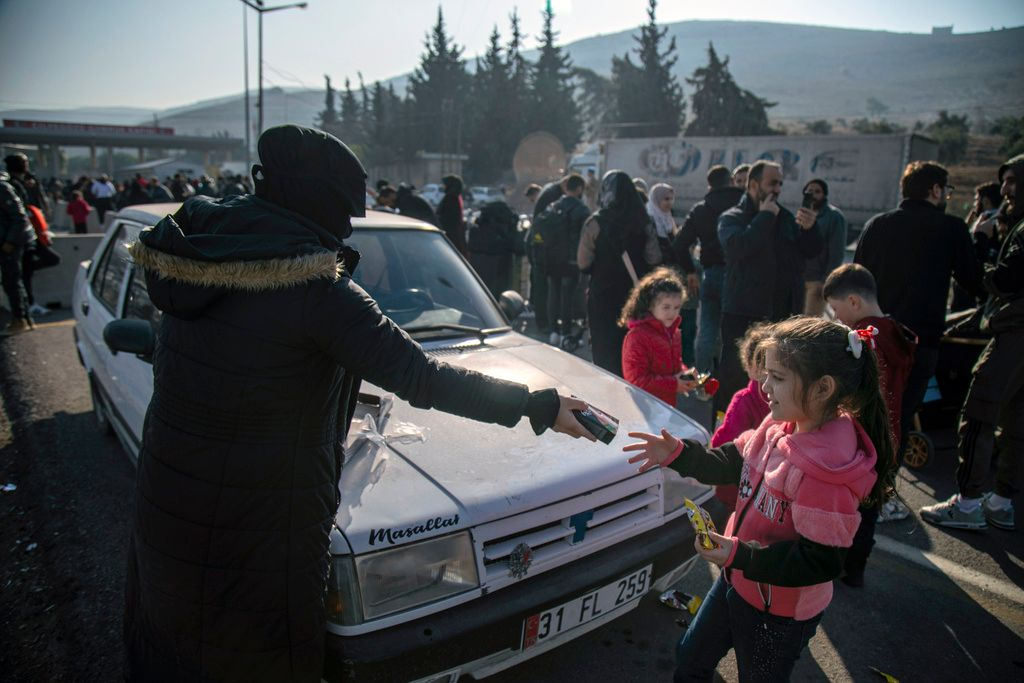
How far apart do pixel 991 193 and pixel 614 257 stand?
14.9 feet

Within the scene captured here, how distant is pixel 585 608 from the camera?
7.16 ft

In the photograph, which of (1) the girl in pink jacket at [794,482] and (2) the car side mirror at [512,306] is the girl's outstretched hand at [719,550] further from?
(2) the car side mirror at [512,306]

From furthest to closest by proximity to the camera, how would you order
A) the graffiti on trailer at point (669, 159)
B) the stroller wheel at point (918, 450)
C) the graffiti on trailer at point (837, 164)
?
the graffiti on trailer at point (669, 159), the graffiti on trailer at point (837, 164), the stroller wheel at point (918, 450)

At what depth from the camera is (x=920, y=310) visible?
3.81 m

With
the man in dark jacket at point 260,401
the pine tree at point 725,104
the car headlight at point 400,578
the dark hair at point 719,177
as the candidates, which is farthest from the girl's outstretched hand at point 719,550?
the pine tree at point 725,104

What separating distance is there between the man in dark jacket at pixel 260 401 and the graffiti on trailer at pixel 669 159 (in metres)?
25.2

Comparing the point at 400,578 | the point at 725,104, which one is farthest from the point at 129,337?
the point at 725,104

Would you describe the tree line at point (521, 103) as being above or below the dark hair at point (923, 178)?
above

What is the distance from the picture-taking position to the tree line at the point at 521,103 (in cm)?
5012

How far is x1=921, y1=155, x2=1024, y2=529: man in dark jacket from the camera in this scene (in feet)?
11.4

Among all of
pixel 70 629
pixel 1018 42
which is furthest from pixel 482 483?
pixel 1018 42

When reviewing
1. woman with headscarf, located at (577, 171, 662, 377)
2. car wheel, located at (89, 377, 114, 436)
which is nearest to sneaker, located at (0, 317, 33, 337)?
car wheel, located at (89, 377, 114, 436)

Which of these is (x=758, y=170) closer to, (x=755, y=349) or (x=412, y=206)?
(x=755, y=349)

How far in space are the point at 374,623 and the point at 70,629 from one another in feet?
5.77
